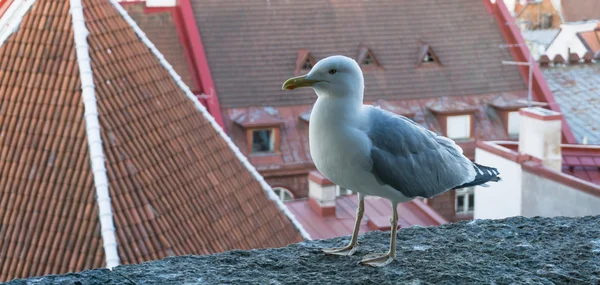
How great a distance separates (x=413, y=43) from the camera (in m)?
23.0

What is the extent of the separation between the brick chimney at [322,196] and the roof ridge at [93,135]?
4.99 meters

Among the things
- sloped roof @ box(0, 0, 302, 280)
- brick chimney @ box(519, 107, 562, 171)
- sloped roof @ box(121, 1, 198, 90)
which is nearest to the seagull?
sloped roof @ box(0, 0, 302, 280)

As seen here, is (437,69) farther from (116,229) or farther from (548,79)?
(116,229)

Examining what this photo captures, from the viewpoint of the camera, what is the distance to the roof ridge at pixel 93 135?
8070 millimetres

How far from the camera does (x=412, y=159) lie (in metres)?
3.01

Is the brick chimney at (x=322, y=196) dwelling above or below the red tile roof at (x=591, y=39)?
below

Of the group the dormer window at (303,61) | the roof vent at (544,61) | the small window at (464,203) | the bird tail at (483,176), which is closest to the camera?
the bird tail at (483,176)

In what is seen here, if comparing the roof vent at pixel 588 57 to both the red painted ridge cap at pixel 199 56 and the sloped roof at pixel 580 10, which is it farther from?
the sloped roof at pixel 580 10

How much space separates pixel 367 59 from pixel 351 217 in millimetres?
9230

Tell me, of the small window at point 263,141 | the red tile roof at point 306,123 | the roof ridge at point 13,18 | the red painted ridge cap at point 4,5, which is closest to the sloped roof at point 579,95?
the red tile roof at point 306,123

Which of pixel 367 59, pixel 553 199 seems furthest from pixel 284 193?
pixel 553 199

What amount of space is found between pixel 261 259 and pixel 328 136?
0.39 metres

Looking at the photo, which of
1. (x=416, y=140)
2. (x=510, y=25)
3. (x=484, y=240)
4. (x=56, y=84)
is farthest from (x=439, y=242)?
(x=510, y=25)

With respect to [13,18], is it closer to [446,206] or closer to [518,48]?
[446,206]
